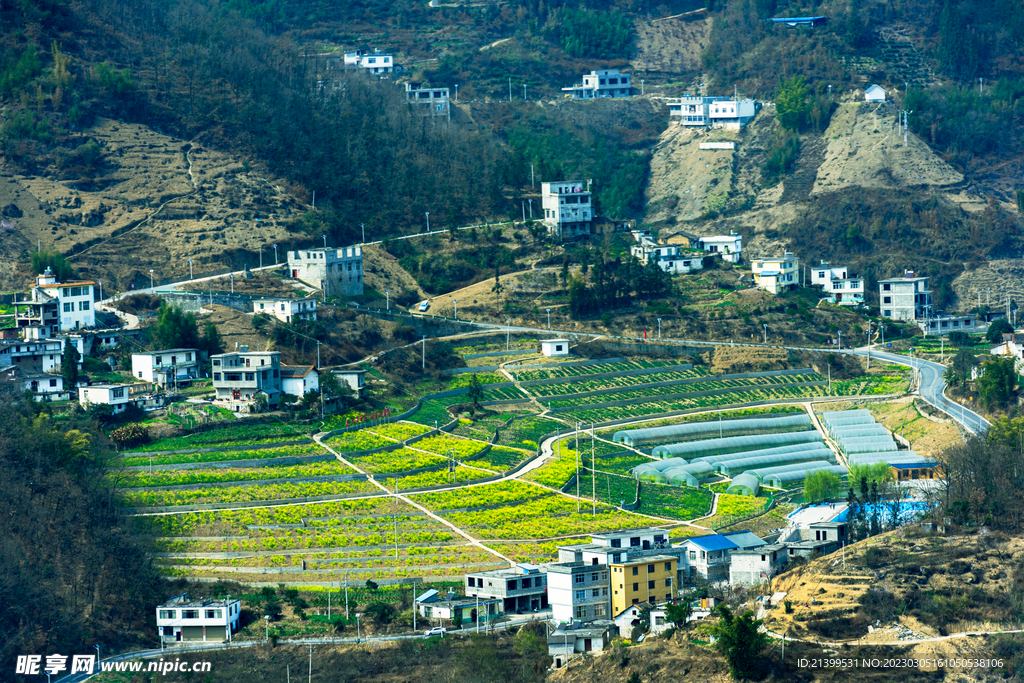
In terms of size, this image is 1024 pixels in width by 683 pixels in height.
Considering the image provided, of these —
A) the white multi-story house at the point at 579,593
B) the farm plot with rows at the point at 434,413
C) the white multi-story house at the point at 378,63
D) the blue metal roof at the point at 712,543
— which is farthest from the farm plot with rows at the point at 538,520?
the white multi-story house at the point at 378,63

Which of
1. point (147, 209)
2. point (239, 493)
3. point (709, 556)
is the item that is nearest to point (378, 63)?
point (147, 209)

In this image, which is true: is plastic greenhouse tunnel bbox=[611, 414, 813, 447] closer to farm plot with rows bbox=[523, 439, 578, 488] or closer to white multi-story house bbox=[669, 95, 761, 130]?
farm plot with rows bbox=[523, 439, 578, 488]

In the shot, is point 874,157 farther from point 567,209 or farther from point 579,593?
point 579,593

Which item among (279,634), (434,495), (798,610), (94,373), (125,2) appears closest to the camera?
(798,610)

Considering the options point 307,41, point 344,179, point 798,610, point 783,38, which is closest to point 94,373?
point 344,179

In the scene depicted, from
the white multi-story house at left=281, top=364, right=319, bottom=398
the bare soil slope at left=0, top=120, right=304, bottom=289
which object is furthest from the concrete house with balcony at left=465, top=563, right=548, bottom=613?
the bare soil slope at left=0, top=120, right=304, bottom=289

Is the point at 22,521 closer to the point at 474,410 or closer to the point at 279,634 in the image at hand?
the point at 279,634
